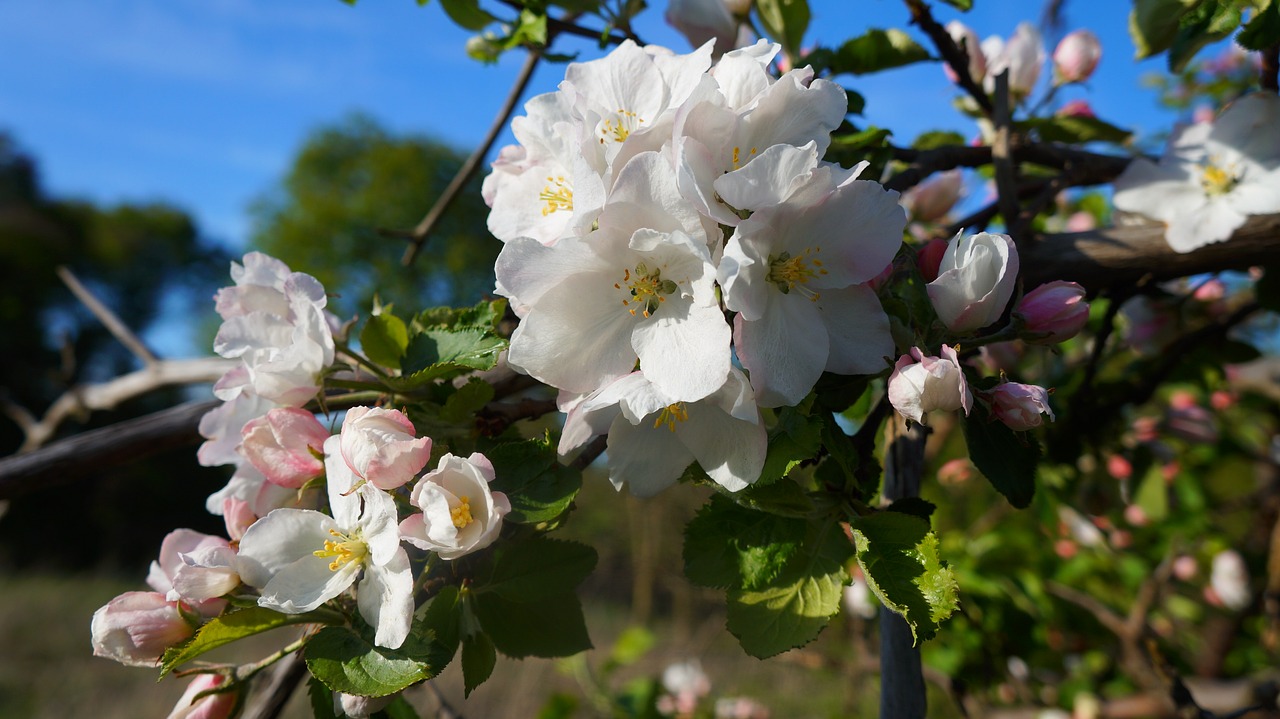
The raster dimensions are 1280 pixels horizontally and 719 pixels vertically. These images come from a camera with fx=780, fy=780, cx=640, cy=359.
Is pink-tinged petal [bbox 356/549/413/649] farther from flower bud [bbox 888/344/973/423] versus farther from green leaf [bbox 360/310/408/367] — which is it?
flower bud [bbox 888/344/973/423]

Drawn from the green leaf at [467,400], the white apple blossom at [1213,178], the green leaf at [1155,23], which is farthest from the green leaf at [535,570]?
the green leaf at [1155,23]

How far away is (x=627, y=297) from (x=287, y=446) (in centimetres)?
30

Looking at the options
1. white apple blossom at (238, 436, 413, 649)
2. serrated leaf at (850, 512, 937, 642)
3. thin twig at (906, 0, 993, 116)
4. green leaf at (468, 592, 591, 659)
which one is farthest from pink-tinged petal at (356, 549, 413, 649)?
thin twig at (906, 0, 993, 116)

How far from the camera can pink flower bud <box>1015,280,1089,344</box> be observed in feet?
1.93

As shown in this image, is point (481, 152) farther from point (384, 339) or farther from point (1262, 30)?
point (1262, 30)

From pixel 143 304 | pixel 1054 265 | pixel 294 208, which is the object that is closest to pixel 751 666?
pixel 1054 265

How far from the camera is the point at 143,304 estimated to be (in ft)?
50.5

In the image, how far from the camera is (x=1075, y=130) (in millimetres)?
1117

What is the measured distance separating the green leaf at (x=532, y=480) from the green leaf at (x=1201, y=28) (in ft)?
2.86

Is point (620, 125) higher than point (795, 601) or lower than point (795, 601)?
higher

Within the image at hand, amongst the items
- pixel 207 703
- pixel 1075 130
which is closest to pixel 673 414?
pixel 207 703

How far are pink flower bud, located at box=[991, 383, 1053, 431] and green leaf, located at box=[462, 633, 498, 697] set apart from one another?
430 mm

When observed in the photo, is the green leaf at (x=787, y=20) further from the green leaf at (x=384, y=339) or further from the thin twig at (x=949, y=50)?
the green leaf at (x=384, y=339)

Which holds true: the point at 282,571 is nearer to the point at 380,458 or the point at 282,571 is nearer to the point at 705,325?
the point at 380,458
